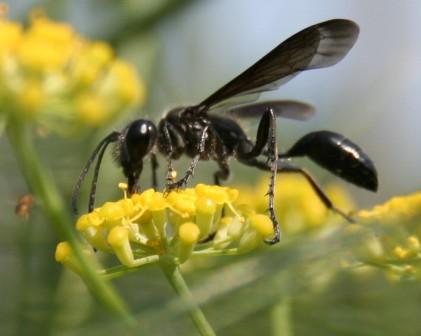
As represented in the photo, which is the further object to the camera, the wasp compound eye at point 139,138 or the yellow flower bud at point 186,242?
the wasp compound eye at point 139,138

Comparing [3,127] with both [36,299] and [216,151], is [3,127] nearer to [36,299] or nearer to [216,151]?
[36,299]

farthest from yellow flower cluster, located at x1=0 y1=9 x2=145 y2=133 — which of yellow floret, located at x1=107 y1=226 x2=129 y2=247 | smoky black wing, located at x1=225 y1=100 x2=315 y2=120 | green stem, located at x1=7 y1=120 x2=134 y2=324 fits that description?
smoky black wing, located at x1=225 y1=100 x2=315 y2=120

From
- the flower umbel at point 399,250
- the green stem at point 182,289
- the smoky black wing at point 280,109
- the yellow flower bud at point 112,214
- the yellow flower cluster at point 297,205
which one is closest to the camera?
the green stem at point 182,289

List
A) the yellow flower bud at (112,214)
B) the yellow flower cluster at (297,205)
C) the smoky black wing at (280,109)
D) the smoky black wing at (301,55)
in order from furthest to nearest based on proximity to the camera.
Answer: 1. the smoky black wing at (280,109)
2. the yellow flower cluster at (297,205)
3. the smoky black wing at (301,55)
4. the yellow flower bud at (112,214)

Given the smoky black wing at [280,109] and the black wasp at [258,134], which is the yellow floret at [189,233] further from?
the smoky black wing at [280,109]

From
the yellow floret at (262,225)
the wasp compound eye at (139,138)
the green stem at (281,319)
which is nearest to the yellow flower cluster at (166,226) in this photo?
the yellow floret at (262,225)

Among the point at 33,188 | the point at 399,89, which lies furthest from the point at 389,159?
the point at 33,188

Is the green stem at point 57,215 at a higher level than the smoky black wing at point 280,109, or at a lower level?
higher
